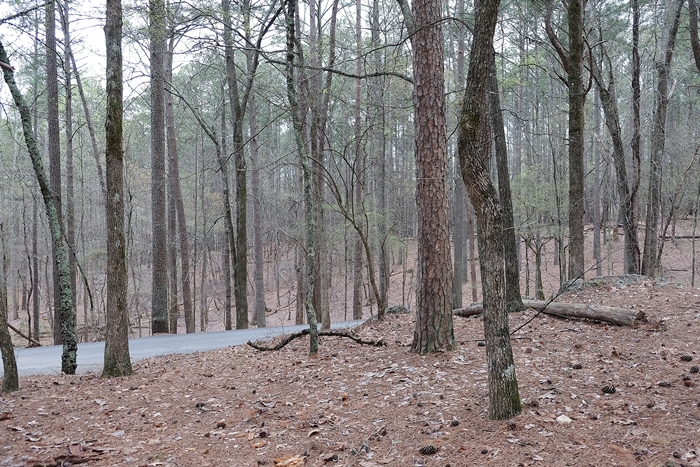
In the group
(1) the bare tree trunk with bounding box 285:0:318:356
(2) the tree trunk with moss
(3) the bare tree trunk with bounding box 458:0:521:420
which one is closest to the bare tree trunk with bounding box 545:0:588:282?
(1) the bare tree trunk with bounding box 285:0:318:356

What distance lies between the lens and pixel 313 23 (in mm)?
14961

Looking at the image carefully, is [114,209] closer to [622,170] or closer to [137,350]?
[137,350]

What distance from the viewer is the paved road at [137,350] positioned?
7.87 metres

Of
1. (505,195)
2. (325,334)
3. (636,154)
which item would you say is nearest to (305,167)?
(325,334)

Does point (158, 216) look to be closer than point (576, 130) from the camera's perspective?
No

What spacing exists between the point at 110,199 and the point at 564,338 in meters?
6.67

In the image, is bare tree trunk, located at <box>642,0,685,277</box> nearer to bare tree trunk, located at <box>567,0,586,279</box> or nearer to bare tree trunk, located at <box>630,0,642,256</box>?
bare tree trunk, located at <box>630,0,642,256</box>

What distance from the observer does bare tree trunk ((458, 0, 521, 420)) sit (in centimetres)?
356

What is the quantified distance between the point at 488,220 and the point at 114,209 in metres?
5.38

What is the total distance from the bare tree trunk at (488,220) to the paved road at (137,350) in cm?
644

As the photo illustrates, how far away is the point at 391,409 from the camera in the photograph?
442cm

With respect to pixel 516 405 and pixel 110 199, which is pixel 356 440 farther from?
pixel 110 199

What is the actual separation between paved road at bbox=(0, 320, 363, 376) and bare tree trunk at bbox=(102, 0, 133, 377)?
1086 mm

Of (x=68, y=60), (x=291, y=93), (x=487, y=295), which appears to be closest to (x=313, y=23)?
(x=68, y=60)
